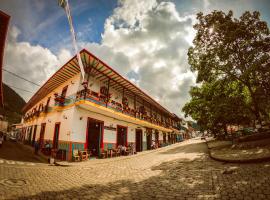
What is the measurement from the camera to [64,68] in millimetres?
13328

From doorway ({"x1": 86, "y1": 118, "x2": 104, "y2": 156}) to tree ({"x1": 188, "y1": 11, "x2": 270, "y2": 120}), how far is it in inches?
395

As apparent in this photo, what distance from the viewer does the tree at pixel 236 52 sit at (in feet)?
34.9

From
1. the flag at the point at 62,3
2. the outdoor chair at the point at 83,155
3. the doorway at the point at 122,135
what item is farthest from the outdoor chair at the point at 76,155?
the flag at the point at 62,3

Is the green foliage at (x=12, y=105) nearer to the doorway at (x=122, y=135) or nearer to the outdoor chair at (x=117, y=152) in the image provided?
the doorway at (x=122, y=135)

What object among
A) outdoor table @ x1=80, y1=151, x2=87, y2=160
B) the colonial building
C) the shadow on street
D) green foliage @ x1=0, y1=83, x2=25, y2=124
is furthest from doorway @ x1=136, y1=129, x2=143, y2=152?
green foliage @ x1=0, y1=83, x2=25, y2=124

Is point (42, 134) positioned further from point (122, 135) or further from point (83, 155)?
point (122, 135)

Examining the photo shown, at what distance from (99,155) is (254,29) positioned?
15.7 metres

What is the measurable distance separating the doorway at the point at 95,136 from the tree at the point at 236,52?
32.9 ft

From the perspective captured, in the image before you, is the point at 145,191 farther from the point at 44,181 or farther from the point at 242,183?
the point at 44,181

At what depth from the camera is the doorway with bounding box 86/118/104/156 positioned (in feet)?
45.3

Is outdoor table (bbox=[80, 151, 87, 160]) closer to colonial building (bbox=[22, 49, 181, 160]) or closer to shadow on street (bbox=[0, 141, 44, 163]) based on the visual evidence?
colonial building (bbox=[22, 49, 181, 160])

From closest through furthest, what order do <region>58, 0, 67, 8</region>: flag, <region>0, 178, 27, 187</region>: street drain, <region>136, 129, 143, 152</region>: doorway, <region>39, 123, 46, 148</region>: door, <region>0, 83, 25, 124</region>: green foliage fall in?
<region>0, 178, 27, 187</region>: street drain, <region>58, 0, 67, 8</region>: flag, <region>39, 123, 46, 148</region>: door, <region>136, 129, 143, 152</region>: doorway, <region>0, 83, 25, 124</region>: green foliage

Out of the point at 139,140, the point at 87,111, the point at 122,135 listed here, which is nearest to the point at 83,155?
the point at 87,111

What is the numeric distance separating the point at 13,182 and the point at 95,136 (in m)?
8.61
